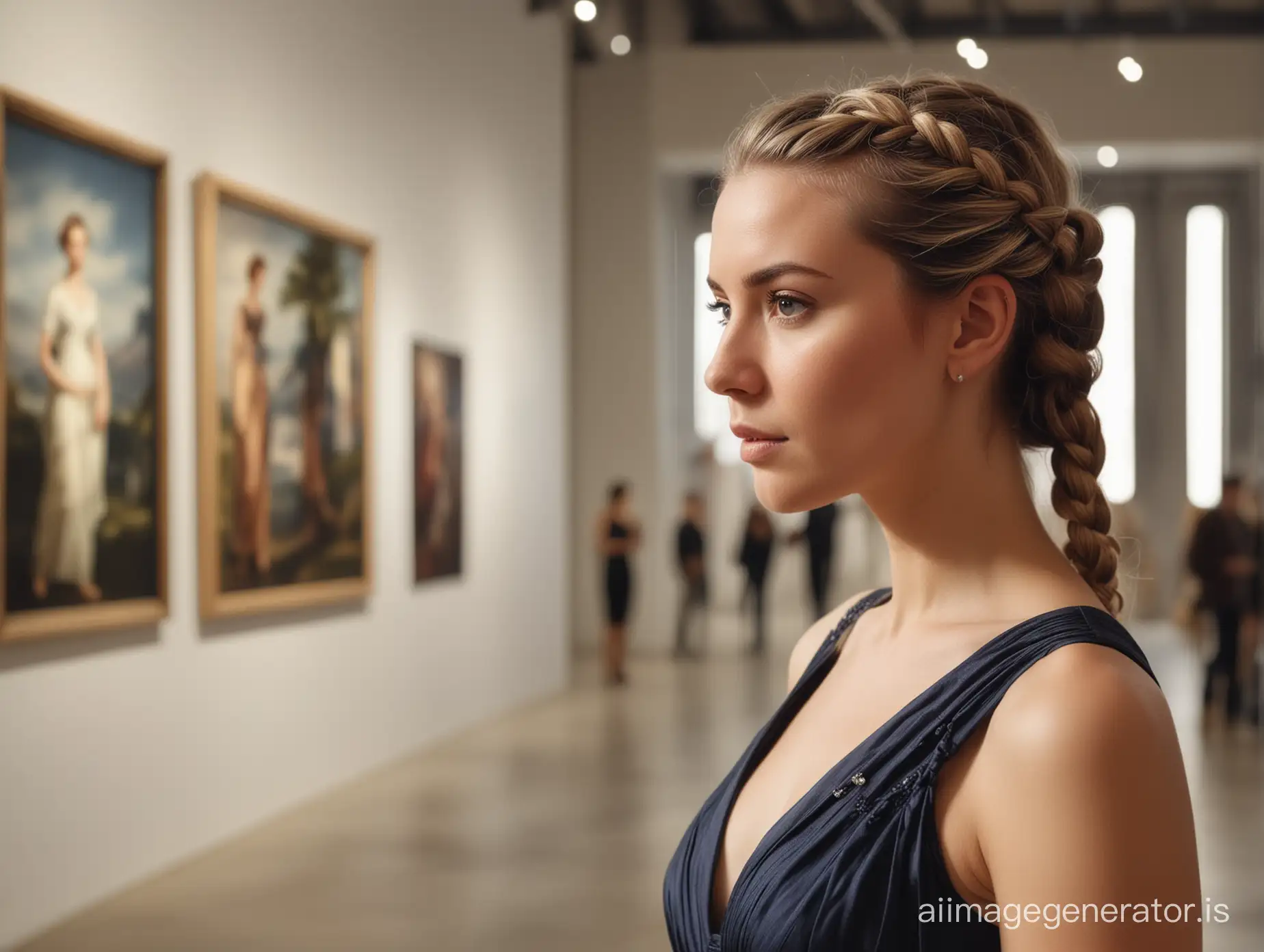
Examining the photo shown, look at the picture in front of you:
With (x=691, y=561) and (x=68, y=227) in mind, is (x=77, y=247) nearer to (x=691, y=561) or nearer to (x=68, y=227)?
(x=68, y=227)

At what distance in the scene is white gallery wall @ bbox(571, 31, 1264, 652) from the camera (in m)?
18.4

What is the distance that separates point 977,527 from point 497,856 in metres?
6.37

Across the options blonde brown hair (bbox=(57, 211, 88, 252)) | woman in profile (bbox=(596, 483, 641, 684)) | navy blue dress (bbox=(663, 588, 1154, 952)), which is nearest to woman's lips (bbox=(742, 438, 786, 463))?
navy blue dress (bbox=(663, 588, 1154, 952))

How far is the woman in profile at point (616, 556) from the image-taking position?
1461cm

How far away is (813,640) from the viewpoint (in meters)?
2.03

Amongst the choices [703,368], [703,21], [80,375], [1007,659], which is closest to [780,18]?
[703,21]

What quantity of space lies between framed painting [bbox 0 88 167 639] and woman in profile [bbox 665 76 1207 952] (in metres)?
5.07

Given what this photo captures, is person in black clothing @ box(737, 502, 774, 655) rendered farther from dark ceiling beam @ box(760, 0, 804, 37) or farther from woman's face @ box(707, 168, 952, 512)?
woman's face @ box(707, 168, 952, 512)

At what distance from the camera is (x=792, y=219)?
147 centimetres

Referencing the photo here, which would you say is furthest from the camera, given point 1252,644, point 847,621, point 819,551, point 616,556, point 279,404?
point 819,551

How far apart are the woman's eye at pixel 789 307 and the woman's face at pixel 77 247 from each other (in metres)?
5.60

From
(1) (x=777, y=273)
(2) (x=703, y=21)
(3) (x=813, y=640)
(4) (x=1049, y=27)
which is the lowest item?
(3) (x=813, y=640)

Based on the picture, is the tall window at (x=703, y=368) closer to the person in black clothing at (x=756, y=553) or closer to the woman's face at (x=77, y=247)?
the person in black clothing at (x=756, y=553)

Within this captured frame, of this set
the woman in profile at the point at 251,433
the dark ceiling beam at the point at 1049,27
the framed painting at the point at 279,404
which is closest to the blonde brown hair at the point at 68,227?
the framed painting at the point at 279,404
